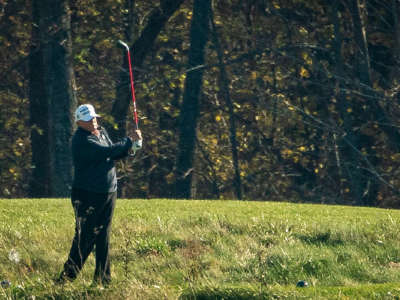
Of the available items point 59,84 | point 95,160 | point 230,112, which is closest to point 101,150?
point 95,160

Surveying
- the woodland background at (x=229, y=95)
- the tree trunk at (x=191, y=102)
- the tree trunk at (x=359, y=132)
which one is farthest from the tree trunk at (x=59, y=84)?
the tree trunk at (x=359, y=132)

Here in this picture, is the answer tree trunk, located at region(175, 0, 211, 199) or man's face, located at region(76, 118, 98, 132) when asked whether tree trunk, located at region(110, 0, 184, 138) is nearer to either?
tree trunk, located at region(175, 0, 211, 199)

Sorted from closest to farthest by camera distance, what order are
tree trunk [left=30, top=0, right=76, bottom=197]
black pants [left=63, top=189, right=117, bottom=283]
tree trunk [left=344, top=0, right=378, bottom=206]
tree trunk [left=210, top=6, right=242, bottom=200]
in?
black pants [left=63, top=189, right=117, bottom=283] < tree trunk [left=30, top=0, right=76, bottom=197] < tree trunk [left=344, top=0, right=378, bottom=206] < tree trunk [left=210, top=6, right=242, bottom=200]

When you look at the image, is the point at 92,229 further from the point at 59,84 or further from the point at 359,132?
the point at 359,132

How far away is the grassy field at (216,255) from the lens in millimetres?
9344

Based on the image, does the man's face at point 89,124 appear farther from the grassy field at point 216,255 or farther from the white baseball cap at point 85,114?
the grassy field at point 216,255

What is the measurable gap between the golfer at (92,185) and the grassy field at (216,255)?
0.33 meters

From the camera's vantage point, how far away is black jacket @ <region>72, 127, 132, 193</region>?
9.36 m

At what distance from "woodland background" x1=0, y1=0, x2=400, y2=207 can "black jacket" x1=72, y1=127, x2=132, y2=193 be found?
1180 centimetres

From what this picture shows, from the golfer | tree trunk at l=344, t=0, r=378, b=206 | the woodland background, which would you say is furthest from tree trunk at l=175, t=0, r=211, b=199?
the golfer

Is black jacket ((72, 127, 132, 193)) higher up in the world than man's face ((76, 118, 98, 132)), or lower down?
lower down

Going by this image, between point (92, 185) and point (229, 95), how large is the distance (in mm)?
14617

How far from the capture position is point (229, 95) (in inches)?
936

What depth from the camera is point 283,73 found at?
24.8 metres
